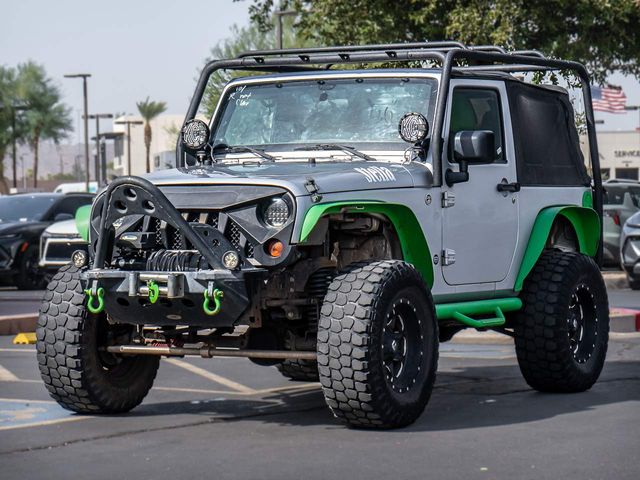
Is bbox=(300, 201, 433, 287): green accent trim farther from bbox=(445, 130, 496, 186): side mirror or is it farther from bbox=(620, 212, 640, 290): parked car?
bbox=(620, 212, 640, 290): parked car

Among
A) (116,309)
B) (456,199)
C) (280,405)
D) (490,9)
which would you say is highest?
(490,9)

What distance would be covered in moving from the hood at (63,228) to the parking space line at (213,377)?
33.1 ft

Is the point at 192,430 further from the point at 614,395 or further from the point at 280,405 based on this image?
the point at 614,395

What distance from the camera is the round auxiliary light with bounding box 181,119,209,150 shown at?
9.55m

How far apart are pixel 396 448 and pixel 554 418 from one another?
1.46m

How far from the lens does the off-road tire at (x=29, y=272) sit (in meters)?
22.7

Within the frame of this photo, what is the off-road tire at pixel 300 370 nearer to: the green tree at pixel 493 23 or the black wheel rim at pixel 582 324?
the black wheel rim at pixel 582 324

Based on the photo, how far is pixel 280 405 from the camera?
30.3 feet

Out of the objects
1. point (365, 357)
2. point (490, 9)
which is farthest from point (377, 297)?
point (490, 9)

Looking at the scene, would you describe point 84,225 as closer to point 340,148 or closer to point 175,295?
point 340,148

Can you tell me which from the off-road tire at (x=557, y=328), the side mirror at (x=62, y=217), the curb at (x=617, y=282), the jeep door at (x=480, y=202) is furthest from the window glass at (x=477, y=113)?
the side mirror at (x=62, y=217)

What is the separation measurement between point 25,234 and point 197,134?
533 inches

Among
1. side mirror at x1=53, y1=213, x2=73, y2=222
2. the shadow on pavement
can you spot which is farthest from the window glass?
side mirror at x1=53, y1=213, x2=73, y2=222

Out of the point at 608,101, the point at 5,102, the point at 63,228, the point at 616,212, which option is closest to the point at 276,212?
the point at 63,228
